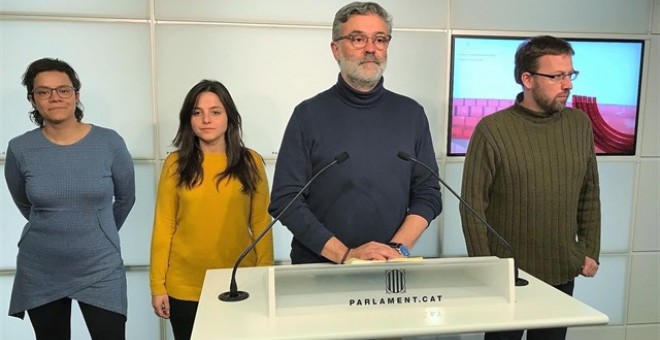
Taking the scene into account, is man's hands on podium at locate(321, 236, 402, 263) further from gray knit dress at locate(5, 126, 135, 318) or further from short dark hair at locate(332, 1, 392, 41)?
gray knit dress at locate(5, 126, 135, 318)

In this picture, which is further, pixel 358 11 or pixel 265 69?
pixel 265 69

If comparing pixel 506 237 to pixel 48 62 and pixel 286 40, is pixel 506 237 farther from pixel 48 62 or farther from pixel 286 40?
pixel 48 62

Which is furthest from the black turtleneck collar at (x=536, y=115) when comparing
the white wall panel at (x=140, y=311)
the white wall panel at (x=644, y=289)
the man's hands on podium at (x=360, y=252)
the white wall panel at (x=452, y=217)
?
the white wall panel at (x=140, y=311)

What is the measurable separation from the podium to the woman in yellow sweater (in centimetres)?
55

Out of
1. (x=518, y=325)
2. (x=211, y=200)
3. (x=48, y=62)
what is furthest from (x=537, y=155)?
(x=48, y=62)

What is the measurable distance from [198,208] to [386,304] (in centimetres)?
91

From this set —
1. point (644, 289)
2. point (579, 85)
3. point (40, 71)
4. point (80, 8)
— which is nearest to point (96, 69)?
point (80, 8)

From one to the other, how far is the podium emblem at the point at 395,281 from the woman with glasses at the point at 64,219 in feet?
3.74

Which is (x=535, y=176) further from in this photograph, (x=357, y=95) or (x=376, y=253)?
(x=376, y=253)

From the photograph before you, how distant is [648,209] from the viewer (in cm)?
297

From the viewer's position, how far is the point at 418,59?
2.69 m

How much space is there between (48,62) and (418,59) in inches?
65.4

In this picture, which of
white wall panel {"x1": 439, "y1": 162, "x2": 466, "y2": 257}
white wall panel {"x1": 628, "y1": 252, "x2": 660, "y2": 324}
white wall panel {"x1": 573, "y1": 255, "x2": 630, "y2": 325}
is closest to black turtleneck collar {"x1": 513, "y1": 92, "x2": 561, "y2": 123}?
white wall panel {"x1": 439, "y1": 162, "x2": 466, "y2": 257}

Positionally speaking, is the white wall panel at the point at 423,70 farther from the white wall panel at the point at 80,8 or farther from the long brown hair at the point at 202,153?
the white wall panel at the point at 80,8
